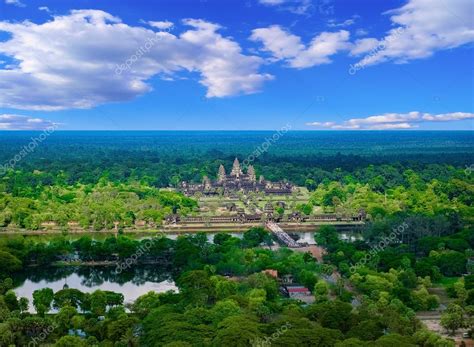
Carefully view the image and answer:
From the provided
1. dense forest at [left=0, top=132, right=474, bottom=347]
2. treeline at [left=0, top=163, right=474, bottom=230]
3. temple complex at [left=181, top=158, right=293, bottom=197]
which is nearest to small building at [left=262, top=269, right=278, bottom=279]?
dense forest at [left=0, top=132, right=474, bottom=347]

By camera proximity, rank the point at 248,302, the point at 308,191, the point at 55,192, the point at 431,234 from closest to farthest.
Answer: the point at 248,302 → the point at 431,234 → the point at 55,192 → the point at 308,191

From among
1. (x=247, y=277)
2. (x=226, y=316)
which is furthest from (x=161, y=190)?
(x=226, y=316)

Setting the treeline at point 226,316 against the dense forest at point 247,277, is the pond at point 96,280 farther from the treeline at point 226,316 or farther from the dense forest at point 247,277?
the treeline at point 226,316

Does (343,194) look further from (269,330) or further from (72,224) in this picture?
(269,330)

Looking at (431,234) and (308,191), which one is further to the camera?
(308,191)

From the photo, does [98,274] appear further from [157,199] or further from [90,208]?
[157,199]

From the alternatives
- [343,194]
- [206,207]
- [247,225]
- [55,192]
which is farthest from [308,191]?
[55,192]
